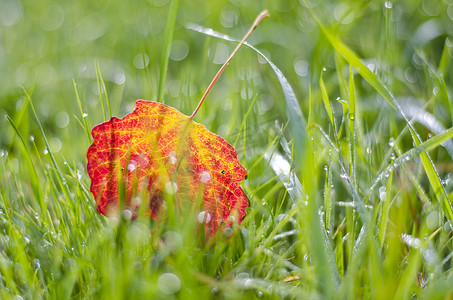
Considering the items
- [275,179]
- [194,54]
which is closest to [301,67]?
[194,54]

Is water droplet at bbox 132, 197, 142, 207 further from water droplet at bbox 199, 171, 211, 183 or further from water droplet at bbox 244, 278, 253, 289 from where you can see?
water droplet at bbox 244, 278, 253, 289

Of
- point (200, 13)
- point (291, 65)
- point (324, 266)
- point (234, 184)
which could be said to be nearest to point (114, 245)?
point (234, 184)

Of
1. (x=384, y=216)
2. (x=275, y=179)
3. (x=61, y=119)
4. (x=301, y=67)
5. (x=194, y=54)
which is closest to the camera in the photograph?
(x=384, y=216)

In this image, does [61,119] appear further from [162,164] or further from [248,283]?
[248,283]

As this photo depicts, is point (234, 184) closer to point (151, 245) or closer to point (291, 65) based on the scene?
point (151, 245)

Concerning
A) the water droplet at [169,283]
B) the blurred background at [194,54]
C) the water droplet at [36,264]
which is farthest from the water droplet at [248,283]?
the blurred background at [194,54]

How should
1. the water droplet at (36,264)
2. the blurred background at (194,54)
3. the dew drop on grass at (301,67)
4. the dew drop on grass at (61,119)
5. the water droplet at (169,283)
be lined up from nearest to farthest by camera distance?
the water droplet at (169,283), the water droplet at (36,264), the blurred background at (194,54), the dew drop on grass at (61,119), the dew drop on grass at (301,67)

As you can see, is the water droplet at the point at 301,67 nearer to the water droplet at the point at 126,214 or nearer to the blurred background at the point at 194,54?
the blurred background at the point at 194,54
